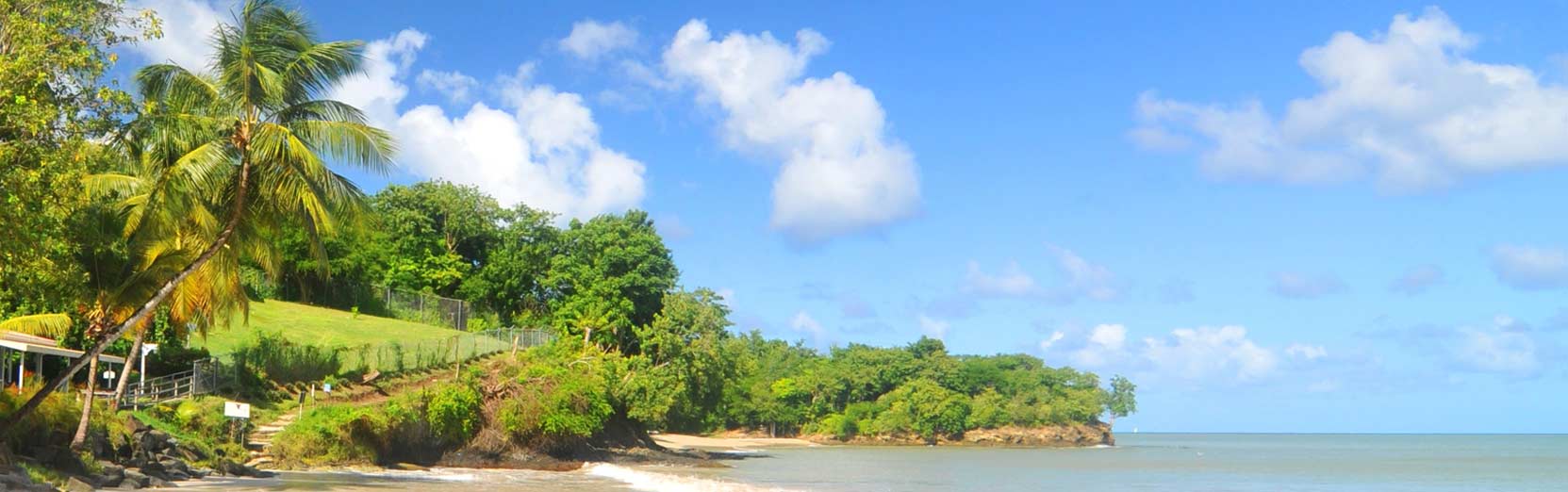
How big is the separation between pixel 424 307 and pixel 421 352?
72.3 ft

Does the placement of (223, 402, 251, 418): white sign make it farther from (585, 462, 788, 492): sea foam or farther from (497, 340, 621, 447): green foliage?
(497, 340, 621, 447): green foliage

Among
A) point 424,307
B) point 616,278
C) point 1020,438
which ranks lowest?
point 1020,438

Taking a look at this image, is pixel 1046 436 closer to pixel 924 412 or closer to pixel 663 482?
pixel 924 412

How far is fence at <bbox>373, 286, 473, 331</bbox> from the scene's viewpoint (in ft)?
213

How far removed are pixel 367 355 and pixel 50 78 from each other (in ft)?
88.0

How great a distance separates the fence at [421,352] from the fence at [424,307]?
12.6m

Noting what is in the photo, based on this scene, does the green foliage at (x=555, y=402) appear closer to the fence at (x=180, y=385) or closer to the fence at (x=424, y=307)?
the fence at (x=180, y=385)

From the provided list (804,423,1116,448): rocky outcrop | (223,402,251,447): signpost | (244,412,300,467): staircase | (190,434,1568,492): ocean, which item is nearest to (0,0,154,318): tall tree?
(190,434,1568,492): ocean

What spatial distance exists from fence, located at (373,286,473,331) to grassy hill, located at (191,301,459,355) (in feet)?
8.15

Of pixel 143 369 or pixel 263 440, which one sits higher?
pixel 143 369

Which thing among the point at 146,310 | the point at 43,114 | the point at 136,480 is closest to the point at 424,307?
the point at 136,480

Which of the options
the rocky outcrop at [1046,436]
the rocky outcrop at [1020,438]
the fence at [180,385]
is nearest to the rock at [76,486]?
the fence at [180,385]

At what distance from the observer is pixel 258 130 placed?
20.8 metres

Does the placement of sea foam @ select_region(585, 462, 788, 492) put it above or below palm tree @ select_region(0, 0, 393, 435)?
below
